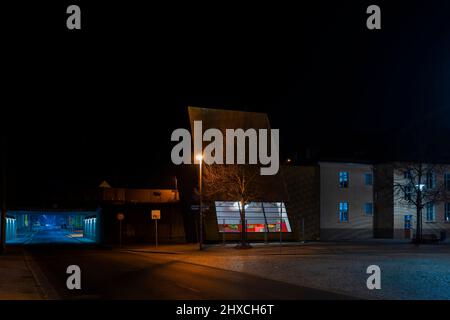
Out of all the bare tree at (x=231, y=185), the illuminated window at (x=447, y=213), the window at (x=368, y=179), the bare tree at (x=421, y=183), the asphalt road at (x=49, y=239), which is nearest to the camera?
the bare tree at (x=231, y=185)

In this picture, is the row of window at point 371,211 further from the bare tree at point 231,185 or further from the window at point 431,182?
the bare tree at point 231,185

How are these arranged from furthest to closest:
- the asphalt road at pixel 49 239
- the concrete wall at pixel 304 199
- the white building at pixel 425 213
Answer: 1. the asphalt road at pixel 49 239
2. the white building at pixel 425 213
3. the concrete wall at pixel 304 199

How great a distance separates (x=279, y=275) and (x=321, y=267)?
325cm

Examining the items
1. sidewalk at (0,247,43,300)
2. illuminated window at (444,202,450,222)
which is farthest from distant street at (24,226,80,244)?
illuminated window at (444,202,450,222)

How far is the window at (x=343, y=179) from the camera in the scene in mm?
48344

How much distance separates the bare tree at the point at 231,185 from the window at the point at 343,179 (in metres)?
10.00

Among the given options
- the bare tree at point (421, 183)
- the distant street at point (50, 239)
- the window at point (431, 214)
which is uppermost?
the bare tree at point (421, 183)

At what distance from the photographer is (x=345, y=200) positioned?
158 feet

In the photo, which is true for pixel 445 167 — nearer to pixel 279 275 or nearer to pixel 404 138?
pixel 404 138

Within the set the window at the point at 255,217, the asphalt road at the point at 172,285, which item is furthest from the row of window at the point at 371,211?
the asphalt road at the point at 172,285

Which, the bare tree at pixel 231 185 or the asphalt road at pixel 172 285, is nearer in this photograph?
the asphalt road at pixel 172 285

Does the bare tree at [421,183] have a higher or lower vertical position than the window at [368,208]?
higher

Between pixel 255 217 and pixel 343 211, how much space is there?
379 inches
